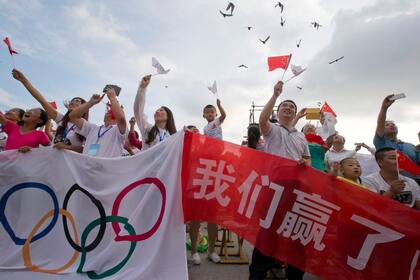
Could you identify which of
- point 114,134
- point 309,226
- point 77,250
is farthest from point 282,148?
point 77,250

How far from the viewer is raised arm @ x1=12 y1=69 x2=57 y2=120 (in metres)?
3.47

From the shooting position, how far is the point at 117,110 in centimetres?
318

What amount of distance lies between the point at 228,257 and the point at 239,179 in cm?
156

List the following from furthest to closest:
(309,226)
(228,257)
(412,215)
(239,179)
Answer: (228,257), (239,179), (309,226), (412,215)

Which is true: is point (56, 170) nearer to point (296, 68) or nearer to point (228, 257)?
point (228, 257)

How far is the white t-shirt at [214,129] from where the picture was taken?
484cm

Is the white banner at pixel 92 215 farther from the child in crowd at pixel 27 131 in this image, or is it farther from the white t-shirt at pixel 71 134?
the white t-shirt at pixel 71 134

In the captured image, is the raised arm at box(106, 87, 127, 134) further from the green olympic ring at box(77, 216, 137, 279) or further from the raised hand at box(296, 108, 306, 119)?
the raised hand at box(296, 108, 306, 119)

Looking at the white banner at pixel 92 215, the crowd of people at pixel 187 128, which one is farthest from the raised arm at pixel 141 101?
the white banner at pixel 92 215

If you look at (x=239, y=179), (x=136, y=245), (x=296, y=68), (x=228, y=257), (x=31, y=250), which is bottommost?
(x=228, y=257)

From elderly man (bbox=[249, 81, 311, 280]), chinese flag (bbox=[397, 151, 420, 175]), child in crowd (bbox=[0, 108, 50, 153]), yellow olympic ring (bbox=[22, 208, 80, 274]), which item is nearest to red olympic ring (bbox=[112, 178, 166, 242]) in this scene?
yellow olympic ring (bbox=[22, 208, 80, 274])

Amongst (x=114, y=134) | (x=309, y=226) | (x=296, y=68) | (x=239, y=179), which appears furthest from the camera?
(x=114, y=134)

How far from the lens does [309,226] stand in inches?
99.3

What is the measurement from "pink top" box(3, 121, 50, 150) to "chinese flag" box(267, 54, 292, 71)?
9.55 ft
